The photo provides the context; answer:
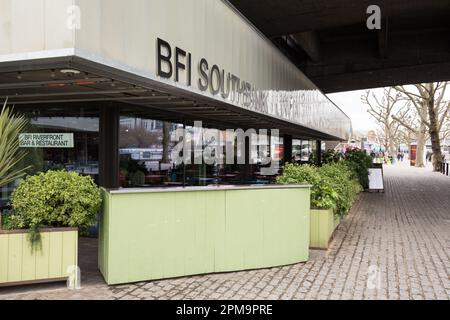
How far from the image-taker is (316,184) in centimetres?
756

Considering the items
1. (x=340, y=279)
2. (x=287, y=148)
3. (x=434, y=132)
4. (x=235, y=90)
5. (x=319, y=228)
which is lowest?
(x=340, y=279)

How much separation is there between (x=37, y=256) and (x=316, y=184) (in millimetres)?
4525

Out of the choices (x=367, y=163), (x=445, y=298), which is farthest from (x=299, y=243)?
(x=367, y=163)

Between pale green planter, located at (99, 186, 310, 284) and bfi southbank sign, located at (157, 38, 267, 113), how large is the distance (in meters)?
1.70

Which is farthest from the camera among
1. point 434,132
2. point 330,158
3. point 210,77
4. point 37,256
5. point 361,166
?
point 434,132

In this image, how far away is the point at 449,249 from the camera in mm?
7832

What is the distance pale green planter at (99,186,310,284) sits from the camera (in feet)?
17.1

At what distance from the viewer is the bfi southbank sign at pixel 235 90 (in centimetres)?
598

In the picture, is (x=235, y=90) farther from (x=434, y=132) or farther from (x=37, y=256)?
(x=434, y=132)

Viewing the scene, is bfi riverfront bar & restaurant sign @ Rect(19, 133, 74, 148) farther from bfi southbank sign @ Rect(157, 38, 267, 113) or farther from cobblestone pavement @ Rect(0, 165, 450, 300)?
cobblestone pavement @ Rect(0, 165, 450, 300)

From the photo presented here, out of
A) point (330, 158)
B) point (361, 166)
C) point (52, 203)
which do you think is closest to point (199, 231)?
point (52, 203)

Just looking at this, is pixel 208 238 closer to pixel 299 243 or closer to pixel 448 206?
pixel 299 243

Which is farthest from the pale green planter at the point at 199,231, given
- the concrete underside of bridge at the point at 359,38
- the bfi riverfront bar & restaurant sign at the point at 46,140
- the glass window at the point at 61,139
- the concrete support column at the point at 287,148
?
the concrete support column at the point at 287,148

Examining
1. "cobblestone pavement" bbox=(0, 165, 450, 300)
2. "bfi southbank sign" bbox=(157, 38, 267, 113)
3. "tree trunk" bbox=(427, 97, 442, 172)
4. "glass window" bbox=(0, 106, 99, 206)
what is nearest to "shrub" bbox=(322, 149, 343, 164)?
"bfi southbank sign" bbox=(157, 38, 267, 113)
